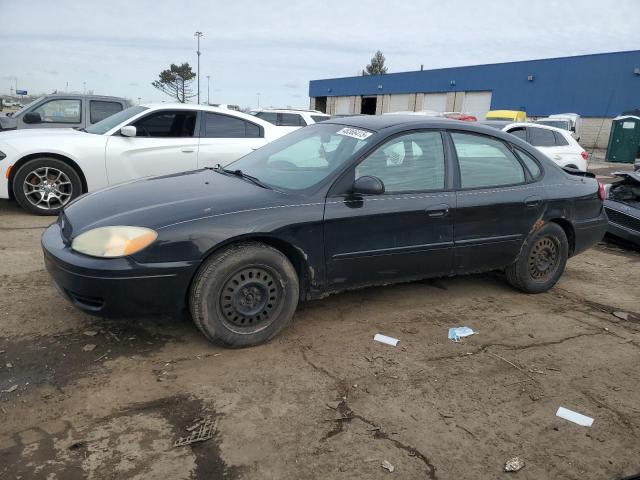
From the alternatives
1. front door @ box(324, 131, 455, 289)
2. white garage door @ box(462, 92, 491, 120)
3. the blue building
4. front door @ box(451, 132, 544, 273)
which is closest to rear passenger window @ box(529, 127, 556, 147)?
front door @ box(451, 132, 544, 273)

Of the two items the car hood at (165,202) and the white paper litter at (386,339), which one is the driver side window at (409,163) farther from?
the white paper litter at (386,339)

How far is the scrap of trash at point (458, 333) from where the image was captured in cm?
383

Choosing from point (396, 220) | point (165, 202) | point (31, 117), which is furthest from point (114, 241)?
Result: point (31, 117)

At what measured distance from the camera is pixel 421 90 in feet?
138

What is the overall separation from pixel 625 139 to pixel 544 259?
20919 millimetres

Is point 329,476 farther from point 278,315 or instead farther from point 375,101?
point 375,101

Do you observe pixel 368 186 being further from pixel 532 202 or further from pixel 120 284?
pixel 532 202

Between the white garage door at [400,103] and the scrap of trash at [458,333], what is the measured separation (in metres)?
41.2

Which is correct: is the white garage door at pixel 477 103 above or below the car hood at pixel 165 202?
above

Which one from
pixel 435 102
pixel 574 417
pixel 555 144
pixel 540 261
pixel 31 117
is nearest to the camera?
pixel 574 417

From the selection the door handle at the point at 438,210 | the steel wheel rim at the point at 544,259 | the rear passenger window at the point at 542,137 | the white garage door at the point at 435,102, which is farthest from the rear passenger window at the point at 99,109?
the white garage door at the point at 435,102

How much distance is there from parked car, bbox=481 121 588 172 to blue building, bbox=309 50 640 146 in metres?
22.1

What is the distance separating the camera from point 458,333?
153 inches

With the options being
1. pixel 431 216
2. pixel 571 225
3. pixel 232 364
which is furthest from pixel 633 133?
pixel 232 364
